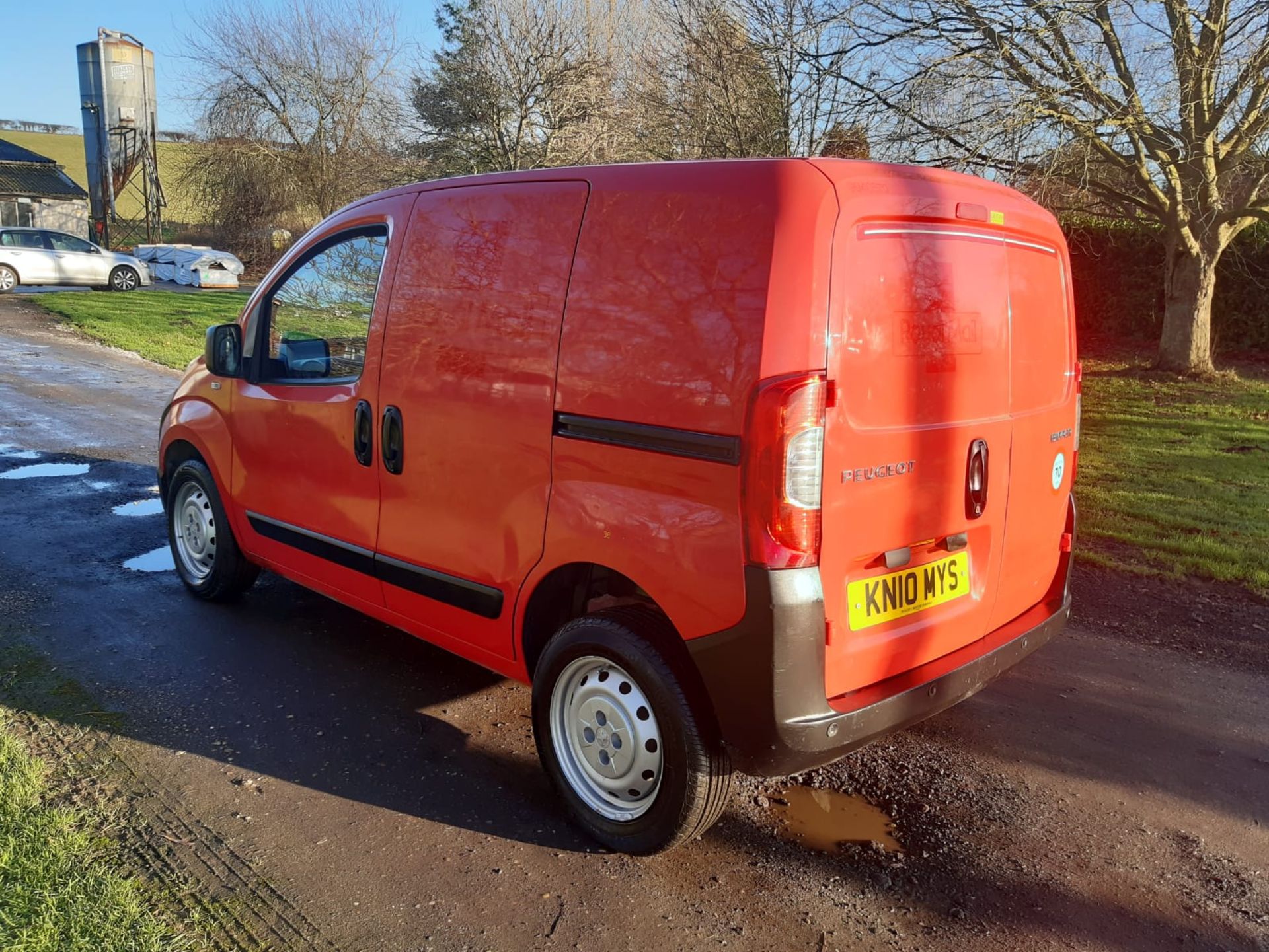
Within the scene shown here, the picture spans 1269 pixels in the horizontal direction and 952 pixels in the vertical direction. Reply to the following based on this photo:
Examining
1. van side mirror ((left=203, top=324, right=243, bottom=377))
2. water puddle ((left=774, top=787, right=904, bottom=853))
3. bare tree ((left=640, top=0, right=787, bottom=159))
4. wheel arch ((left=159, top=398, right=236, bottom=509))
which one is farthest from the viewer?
bare tree ((left=640, top=0, right=787, bottom=159))

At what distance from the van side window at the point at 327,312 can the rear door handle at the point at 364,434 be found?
6.6 inches

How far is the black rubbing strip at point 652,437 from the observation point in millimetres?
2711

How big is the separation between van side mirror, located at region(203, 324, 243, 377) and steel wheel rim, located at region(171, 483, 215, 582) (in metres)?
0.77

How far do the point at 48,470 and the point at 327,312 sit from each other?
196 inches

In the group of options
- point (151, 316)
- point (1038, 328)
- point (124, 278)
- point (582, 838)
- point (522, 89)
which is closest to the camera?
point (582, 838)

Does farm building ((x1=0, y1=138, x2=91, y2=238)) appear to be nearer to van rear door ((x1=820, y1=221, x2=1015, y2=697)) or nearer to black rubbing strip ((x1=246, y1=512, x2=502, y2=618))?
black rubbing strip ((x1=246, y1=512, x2=502, y2=618))

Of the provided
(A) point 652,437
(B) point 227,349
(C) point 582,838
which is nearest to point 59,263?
(B) point 227,349

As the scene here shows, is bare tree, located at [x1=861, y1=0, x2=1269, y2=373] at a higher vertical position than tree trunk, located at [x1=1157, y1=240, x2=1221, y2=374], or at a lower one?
higher

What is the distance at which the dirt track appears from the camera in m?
2.82

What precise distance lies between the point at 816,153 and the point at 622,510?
532 inches

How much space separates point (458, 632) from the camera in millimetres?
3730

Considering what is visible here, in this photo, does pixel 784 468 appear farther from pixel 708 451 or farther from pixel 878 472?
pixel 878 472

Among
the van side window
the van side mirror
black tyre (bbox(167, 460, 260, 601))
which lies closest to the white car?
black tyre (bbox(167, 460, 260, 601))

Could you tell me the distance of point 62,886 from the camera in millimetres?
2828
